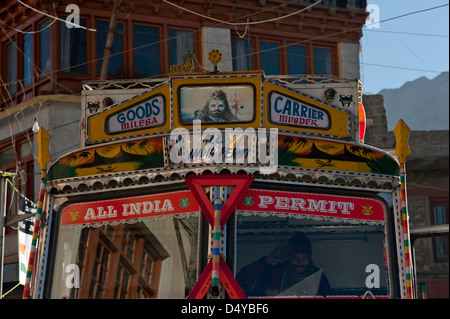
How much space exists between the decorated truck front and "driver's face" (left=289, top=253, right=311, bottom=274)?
0.5 inches

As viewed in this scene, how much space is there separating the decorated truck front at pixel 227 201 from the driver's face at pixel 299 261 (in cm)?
1

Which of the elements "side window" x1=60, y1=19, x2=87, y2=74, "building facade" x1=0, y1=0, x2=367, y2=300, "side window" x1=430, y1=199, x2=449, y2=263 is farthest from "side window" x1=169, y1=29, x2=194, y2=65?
"side window" x1=430, y1=199, x2=449, y2=263

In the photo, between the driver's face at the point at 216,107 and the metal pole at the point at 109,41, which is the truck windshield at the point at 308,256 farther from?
the metal pole at the point at 109,41

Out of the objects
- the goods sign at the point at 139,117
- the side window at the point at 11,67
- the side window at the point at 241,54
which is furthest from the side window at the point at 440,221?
the goods sign at the point at 139,117

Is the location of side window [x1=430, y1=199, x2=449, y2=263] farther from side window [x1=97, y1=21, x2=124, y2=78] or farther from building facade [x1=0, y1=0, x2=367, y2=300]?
side window [x1=97, y1=21, x2=124, y2=78]

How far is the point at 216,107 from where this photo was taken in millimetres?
8367

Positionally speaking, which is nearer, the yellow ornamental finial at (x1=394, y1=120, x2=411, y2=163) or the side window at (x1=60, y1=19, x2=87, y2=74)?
the yellow ornamental finial at (x1=394, y1=120, x2=411, y2=163)

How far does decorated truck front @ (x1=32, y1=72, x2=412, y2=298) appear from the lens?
25.0ft

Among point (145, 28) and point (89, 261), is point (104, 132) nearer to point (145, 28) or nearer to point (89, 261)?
point (89, 261)

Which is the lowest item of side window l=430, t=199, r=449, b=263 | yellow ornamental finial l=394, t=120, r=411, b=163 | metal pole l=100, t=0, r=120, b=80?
yellow ornamental finial l=394, t=120, r=411, b=163

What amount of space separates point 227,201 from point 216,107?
114 cm

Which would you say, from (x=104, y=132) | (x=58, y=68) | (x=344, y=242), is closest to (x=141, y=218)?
(x=104, y=132)

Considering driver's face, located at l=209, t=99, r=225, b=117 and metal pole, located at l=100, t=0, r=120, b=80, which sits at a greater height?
metal pole, located at l=100, t=0, r=120, b=80

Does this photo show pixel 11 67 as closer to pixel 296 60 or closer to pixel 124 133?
pixel 296 60
